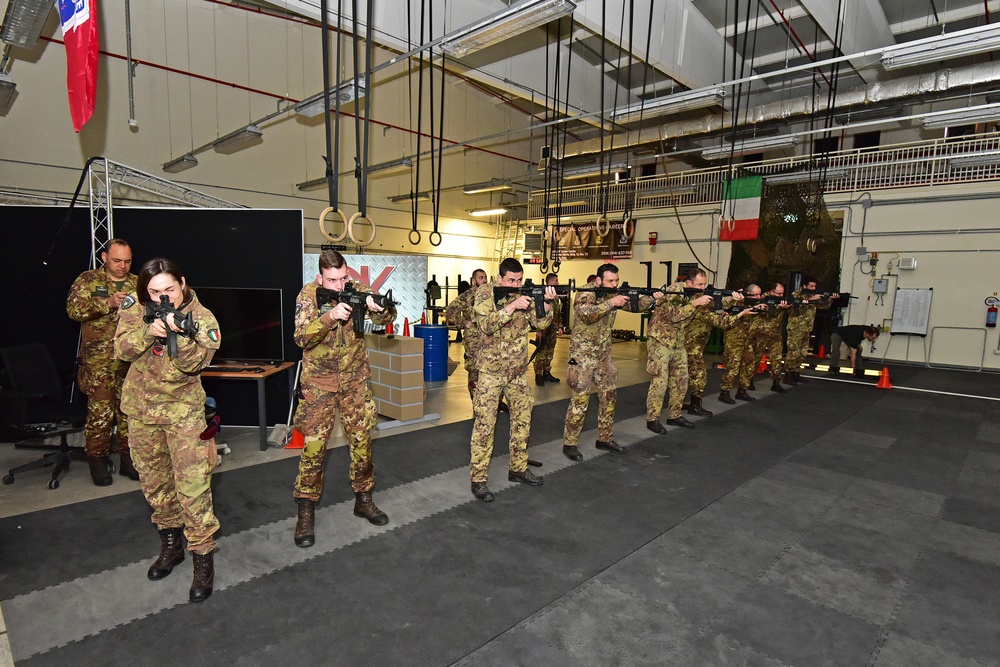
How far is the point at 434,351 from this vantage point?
8.70 metres

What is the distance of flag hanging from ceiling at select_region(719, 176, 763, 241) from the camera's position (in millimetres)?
11984

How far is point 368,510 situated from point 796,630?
8.75 ft

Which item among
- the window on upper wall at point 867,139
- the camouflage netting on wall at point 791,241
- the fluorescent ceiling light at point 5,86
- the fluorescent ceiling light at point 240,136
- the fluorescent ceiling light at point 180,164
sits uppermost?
the window on upper wall at point 867,139

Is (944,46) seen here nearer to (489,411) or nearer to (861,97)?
(489,411)

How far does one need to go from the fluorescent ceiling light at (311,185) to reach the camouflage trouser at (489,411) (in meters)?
10.5

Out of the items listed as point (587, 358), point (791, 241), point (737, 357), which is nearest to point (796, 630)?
point (587, 358)

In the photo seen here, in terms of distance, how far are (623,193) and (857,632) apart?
1425 cm

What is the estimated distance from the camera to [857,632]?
2.57m

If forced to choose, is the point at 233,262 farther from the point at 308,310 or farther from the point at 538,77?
the point at 538,77

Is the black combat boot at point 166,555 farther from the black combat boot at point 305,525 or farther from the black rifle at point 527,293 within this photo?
the black rifle at point 527,293

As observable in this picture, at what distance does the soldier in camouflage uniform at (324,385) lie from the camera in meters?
3.14

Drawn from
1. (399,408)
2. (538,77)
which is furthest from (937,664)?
(538,77)

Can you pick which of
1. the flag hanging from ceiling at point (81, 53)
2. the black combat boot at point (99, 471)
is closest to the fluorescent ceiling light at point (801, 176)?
the flag hanging from ceiling at point (81, 53)

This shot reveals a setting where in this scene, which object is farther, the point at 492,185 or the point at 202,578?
the point at 492,185
